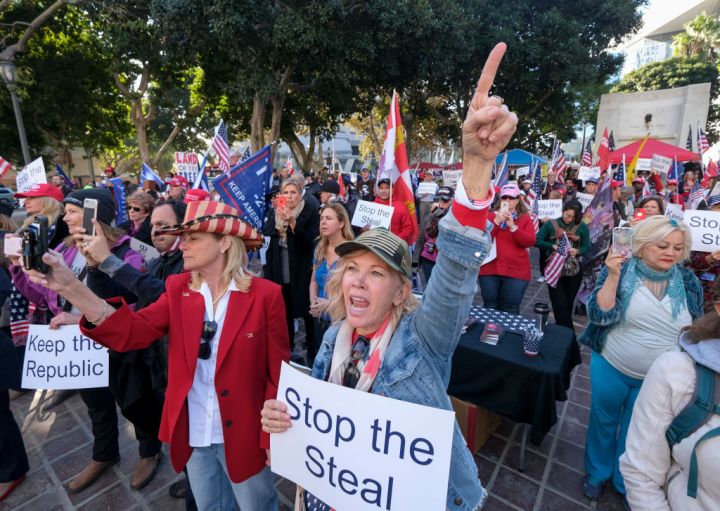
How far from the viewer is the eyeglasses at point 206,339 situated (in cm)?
205

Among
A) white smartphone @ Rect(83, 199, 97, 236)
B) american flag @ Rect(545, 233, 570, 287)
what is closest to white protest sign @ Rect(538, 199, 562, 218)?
american flag @ Rect(545, 233, 570, 287)

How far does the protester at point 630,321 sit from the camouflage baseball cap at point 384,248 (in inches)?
73.0

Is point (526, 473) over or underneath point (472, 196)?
underneath

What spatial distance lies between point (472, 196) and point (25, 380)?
3529 millimetres

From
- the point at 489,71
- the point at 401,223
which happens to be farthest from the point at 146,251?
the point at 401,223

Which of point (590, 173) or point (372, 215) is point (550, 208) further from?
point (590, 173)

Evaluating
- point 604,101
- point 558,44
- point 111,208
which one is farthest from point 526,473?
point 604,101

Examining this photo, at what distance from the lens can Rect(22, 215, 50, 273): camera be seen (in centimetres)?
157

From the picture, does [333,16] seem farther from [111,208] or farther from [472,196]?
[472,196]

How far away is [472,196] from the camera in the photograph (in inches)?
44.7

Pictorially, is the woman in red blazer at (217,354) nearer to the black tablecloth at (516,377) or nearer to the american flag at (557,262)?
the black tablecloth at (516,377)

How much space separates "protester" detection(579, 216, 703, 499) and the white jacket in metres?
1.19

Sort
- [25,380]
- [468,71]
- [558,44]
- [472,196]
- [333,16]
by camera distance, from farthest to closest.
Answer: [468,71] < [558,44] < [333,16] < [25,380] < [472,196]

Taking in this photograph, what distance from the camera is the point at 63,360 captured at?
2.88 metres
